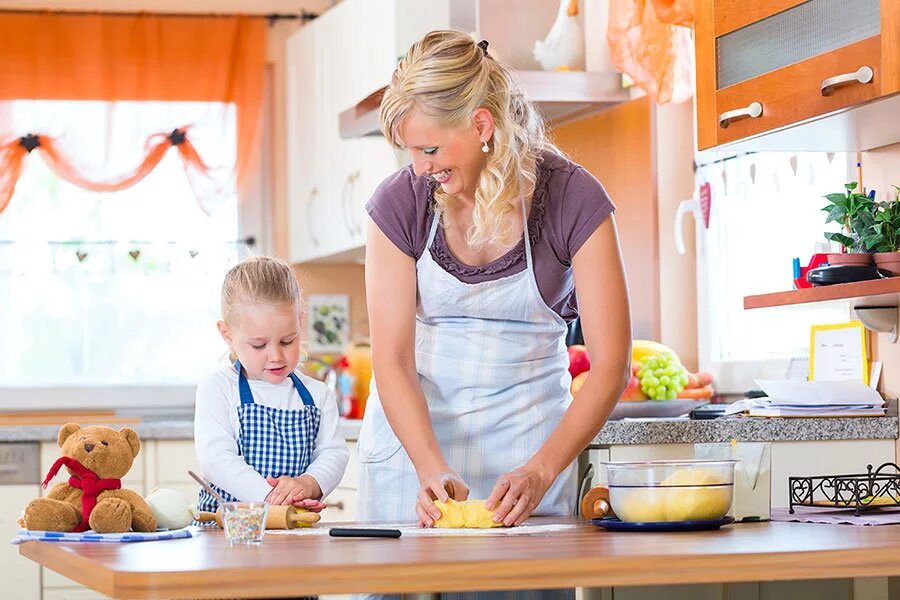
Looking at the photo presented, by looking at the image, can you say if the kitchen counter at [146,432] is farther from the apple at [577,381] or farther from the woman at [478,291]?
the woman at [478,291]

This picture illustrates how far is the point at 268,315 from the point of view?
2.14 meters

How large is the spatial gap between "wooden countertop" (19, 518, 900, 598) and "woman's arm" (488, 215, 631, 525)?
17.2 inches

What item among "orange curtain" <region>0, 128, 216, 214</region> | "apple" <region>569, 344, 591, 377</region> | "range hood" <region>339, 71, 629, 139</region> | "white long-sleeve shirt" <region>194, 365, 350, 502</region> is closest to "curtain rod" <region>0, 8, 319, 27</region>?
"orange curtain" <region>0, 128, 216, 214</region>

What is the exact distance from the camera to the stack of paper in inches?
106

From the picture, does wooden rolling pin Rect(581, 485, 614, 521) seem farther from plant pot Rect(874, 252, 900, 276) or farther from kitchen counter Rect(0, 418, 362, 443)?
kitchen counter Rect(0, 418, 362, 443)

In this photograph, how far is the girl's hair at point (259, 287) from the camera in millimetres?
2149

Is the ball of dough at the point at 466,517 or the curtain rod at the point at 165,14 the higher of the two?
the curtain rod at the point at 165,14

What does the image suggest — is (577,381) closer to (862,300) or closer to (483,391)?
(862,300)

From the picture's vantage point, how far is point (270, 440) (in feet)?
6.85

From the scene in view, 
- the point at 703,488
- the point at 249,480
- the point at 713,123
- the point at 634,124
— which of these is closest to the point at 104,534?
the point at 249,480

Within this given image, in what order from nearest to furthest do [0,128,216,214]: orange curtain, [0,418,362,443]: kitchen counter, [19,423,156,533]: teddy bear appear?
[19,423,156,533]: teddy bear → [0,418,362,443]: kitchen counter → [0,128,216,214]: orange curtain

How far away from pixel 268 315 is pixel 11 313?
3105 millimetres

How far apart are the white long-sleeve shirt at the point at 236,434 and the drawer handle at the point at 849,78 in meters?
0.93

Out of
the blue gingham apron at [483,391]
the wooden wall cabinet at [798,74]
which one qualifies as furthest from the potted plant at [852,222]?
the blue gingham apron at [483,391]
